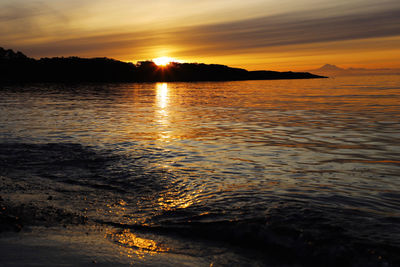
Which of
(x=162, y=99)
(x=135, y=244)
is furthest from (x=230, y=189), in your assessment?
(x=162, y=99)

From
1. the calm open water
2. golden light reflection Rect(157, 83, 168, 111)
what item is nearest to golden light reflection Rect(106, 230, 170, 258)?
the calm open water

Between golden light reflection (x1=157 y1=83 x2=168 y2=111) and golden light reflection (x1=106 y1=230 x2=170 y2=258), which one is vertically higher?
golden light reflection (x1=106 y1=230 x2=170 y2=258)

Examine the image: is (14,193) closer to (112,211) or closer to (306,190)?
(112,211)

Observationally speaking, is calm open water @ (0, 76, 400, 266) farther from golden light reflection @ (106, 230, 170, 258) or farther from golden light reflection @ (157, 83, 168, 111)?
golden light reflection @ (157, 83, 168, 111)

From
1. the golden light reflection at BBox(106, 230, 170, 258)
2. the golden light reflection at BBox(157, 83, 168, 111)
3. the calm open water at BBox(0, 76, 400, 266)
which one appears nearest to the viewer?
the golden light reflection at BBox(106, 230, 170, 258)

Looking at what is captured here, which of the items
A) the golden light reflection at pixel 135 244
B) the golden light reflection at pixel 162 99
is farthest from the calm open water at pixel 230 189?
the golden light reflection at pixel 162 99

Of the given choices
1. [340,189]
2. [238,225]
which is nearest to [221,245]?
[238,225]

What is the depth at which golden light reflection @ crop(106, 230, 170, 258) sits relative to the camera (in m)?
5.24

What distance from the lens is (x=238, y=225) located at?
6.62 meters

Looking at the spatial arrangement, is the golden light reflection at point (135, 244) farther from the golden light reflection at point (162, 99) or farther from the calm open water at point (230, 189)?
the golden light reflection at point (162, 99)

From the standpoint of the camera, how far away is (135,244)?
18.4 ft

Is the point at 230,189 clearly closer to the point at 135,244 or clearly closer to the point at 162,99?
the point at 135,244

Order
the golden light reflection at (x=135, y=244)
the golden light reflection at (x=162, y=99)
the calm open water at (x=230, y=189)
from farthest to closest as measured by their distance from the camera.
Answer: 1. the golden light reflection at (x=162, y=99)
2. the calm open water at (x=230, y=189)
3. the golden light reflection at (x=135, y=244)

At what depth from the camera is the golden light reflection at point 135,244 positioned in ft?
17.2
